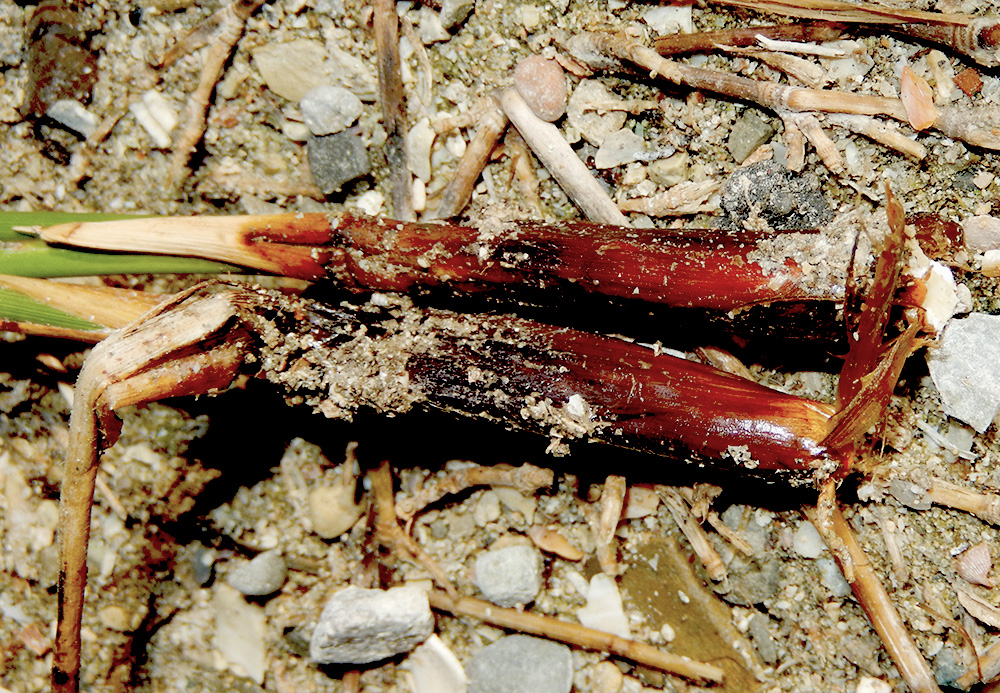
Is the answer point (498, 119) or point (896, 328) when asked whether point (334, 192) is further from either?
point (896, 328)

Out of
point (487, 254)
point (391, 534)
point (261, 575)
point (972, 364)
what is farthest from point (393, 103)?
point (972, 364)

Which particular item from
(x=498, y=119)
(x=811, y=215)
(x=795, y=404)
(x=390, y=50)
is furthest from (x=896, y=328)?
(x=390, y=50)

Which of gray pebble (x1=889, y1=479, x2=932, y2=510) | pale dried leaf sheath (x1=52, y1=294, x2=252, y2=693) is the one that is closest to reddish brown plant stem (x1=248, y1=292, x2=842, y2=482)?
pale dried leaf sheath (x1=52, y1=294, x2=252, y2=693)

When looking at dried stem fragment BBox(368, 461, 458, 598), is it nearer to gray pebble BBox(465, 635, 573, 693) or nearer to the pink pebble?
gray pebble BBox(465, 635, 573, 693)

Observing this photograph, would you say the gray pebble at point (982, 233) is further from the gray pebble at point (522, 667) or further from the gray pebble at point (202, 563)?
the gray pebble at point (202, 563)

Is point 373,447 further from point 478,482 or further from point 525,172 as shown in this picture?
point 525,172

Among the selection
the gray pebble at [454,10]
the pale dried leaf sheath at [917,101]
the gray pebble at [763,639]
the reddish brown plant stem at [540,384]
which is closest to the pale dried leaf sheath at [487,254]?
the reddish brown plant stem at [540,384]
